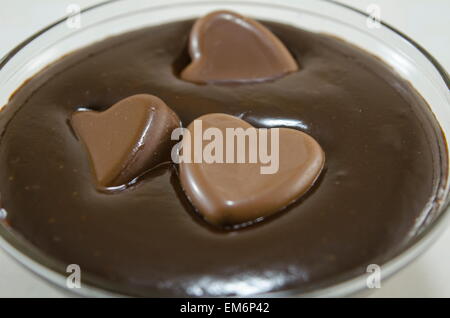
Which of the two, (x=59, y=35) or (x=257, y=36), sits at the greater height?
(x=59, y=35)

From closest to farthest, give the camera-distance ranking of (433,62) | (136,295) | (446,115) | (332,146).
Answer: (136,295) < (332,146) < (446,115) < (433,62)

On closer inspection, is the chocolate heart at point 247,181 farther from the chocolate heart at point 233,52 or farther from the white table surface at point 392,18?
the white table surface at point 392,18

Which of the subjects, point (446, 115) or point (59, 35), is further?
point (59, 35)

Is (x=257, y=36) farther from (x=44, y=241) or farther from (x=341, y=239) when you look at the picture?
(x=44, y=241)

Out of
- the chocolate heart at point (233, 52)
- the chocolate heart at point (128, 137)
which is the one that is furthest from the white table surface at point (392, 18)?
the chocolate heart at point (128, 137)

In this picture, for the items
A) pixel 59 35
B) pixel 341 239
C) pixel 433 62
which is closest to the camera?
pixel 341 239
